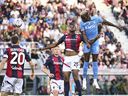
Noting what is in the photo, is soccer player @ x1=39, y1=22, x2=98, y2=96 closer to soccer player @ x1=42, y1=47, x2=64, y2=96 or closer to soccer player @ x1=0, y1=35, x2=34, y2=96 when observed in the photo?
soccer player @ x1=42, y1=47, x2=64, y2=96

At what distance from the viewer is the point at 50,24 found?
27562 mm

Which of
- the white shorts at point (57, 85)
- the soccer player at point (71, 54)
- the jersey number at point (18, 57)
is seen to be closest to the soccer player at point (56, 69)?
the white shorts at point (57, 85)

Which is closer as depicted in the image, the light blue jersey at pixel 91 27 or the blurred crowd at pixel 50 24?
the light blue jersey at pixel 91 27

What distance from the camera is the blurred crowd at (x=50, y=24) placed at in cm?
2525

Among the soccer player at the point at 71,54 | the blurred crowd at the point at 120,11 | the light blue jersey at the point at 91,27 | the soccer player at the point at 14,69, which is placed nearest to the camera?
the soccer player at the point at 14,69

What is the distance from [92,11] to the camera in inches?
1113

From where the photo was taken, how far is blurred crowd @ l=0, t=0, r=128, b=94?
25.2 meters

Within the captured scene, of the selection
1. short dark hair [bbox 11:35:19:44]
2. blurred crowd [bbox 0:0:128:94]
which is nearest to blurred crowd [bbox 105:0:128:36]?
blurred crowd [bbox 0:0:128:94]

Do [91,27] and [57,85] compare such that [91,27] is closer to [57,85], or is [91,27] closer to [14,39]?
[57,85]

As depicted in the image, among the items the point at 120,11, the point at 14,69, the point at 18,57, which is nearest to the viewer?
the point at 18,57

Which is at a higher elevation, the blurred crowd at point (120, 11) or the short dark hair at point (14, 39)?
the blurred crowd at point (120, 11)

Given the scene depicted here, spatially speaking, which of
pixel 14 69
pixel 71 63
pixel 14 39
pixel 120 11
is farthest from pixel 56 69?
pixel 120 11

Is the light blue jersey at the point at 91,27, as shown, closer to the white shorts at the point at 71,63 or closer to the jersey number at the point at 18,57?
the white shorts at the point at 71,63

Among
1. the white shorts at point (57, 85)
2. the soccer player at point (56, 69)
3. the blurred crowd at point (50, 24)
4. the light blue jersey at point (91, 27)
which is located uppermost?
the blurred crowd at point (50, 24)
